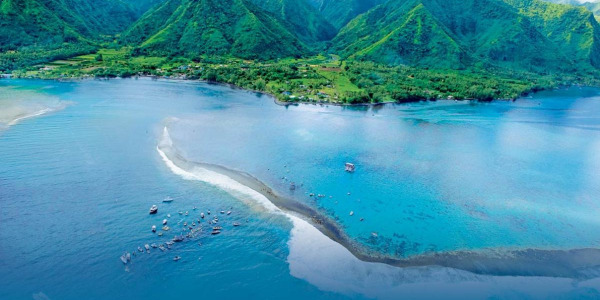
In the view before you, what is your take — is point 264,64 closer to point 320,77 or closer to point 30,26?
point 320,77

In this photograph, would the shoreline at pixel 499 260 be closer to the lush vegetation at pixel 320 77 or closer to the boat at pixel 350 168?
the boat at pixel 350 168

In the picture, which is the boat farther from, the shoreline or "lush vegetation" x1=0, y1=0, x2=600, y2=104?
"lush vegetation" x1=0, y1=0, x2=600, y2=104

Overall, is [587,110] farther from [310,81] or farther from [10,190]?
[10,190]

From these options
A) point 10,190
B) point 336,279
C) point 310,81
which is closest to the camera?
point 336,279

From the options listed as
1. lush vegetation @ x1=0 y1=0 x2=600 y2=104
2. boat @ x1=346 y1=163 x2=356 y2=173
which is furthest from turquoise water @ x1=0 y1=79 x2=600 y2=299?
lush vegetation @ x1=0 y1=0 x2=600 y2=104

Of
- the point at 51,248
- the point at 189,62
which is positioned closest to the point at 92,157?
the point at 51,248

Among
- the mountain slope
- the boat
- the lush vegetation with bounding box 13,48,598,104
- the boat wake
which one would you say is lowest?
the boat wake
